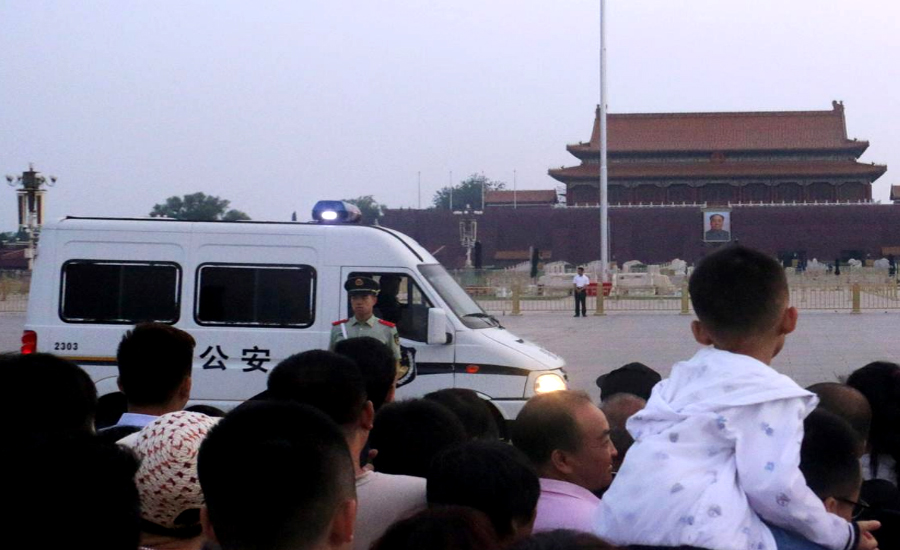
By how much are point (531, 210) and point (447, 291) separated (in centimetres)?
5518

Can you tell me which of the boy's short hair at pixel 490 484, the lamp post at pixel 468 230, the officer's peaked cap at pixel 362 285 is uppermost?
the lamp post at pixel 468 230

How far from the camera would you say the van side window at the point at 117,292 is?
7.68 metres

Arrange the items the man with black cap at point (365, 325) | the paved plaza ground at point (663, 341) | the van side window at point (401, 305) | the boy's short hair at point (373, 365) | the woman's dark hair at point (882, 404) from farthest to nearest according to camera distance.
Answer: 1. the paved plaza ground at point (663, 341)
2. the van side window at point (401, 305)
3. the man with black cap at point (365, 325)
4. the boy's short hair at point (373, 365)
5. the woman's dark hair at point (882, 404)

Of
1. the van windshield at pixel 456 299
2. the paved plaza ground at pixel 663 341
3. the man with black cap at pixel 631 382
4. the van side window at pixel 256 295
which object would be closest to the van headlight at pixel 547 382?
the van windshield at pixel 456 299

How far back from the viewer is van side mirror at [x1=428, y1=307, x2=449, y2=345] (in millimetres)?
7238

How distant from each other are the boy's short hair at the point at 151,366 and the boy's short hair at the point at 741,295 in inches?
72.0

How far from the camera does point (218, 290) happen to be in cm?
770

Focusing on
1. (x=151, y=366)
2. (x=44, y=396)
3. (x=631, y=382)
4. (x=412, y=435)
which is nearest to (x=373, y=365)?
(x=412, y=435)

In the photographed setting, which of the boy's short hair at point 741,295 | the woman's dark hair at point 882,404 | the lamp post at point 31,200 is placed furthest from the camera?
the lamp post at point 31,200

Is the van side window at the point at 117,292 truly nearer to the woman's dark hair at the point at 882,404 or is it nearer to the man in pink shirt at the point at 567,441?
the man in pink shirt at the point at 567,441

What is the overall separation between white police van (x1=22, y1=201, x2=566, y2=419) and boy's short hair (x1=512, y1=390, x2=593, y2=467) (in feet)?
14.5

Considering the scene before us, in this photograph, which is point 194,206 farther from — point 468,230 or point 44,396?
point 44,396

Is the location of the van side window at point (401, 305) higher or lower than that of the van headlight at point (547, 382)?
higher

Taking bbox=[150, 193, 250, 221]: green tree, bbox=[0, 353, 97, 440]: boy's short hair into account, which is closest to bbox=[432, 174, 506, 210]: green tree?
bbox=[150, 193, 250, 221]: green tree
